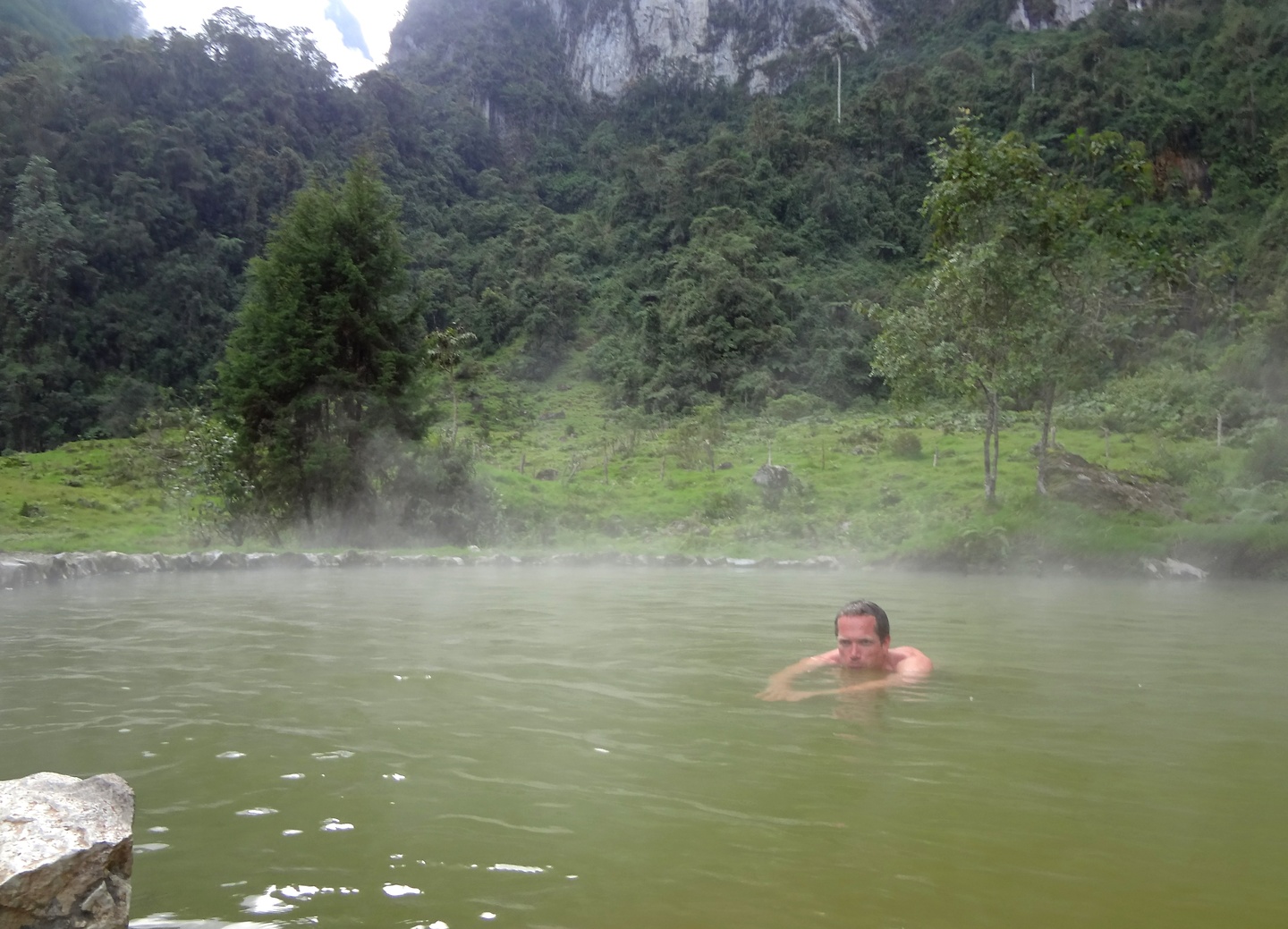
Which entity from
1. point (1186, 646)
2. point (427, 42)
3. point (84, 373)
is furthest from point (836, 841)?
point (427, 42)

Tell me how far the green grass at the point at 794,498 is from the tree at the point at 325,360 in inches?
52.6

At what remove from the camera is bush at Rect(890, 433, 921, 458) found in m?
23.4

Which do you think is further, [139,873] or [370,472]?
[370,472]

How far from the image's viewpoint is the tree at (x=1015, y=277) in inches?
→ 577

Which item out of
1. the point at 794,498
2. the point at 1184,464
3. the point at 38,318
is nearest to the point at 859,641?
the point at 794,498

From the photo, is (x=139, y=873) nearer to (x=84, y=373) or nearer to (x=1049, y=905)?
(x=1049, y=905)

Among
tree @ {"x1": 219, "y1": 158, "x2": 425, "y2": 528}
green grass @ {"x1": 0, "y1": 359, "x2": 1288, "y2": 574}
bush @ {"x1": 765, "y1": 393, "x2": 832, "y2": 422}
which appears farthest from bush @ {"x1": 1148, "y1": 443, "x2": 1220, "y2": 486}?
bush @ {"x1": 765, "y1": 393, "x2": 832, "y2": 422}

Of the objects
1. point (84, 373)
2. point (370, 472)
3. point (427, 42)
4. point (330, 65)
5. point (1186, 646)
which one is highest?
point (427, 42)

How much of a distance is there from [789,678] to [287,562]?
935cm

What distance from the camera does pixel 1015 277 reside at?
14.6 meters

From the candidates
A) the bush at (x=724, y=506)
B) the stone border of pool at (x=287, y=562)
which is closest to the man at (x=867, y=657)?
the stone border of pool at (x=287, y=562)

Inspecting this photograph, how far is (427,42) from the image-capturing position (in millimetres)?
86562

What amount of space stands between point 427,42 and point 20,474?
73081mm

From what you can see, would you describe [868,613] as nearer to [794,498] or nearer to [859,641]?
[859,641]
